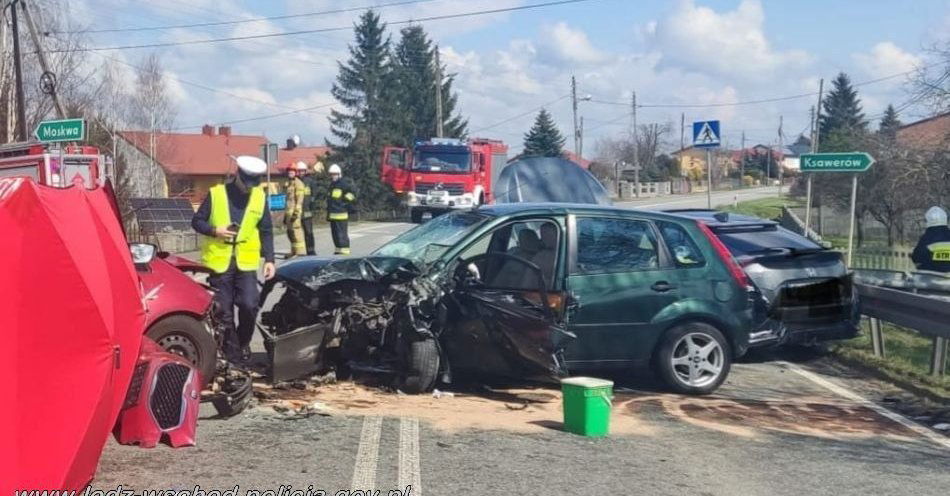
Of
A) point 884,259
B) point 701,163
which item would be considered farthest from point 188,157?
point 701,163

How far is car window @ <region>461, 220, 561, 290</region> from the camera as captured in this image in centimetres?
788

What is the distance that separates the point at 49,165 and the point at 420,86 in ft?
182

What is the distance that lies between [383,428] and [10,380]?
3085 millimetres

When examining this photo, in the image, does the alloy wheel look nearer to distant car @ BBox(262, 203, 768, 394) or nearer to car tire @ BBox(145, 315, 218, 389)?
distant car @ BBox(262, 203, 768, 394)

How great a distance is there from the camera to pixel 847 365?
33.8ft

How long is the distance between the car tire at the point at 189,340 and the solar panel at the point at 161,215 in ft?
67.8

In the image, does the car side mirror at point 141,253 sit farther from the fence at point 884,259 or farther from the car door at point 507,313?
the fence at point 884,259

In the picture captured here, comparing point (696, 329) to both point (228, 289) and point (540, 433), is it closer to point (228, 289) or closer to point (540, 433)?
point (540, 433)

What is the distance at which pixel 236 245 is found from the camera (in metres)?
7.89

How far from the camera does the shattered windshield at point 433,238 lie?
26.7ft

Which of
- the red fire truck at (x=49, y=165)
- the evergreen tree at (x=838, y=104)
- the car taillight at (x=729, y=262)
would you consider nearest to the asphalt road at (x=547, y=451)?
the car taillight at (x=729, y=262)

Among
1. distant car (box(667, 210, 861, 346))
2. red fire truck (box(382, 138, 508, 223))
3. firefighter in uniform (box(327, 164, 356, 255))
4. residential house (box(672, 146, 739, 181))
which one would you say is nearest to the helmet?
distant car (box(667, 210, 861, 346))

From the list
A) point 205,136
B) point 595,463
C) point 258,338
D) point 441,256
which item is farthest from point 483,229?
point 205,136

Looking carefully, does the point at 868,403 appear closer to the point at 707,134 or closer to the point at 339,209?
the point at 707,134
